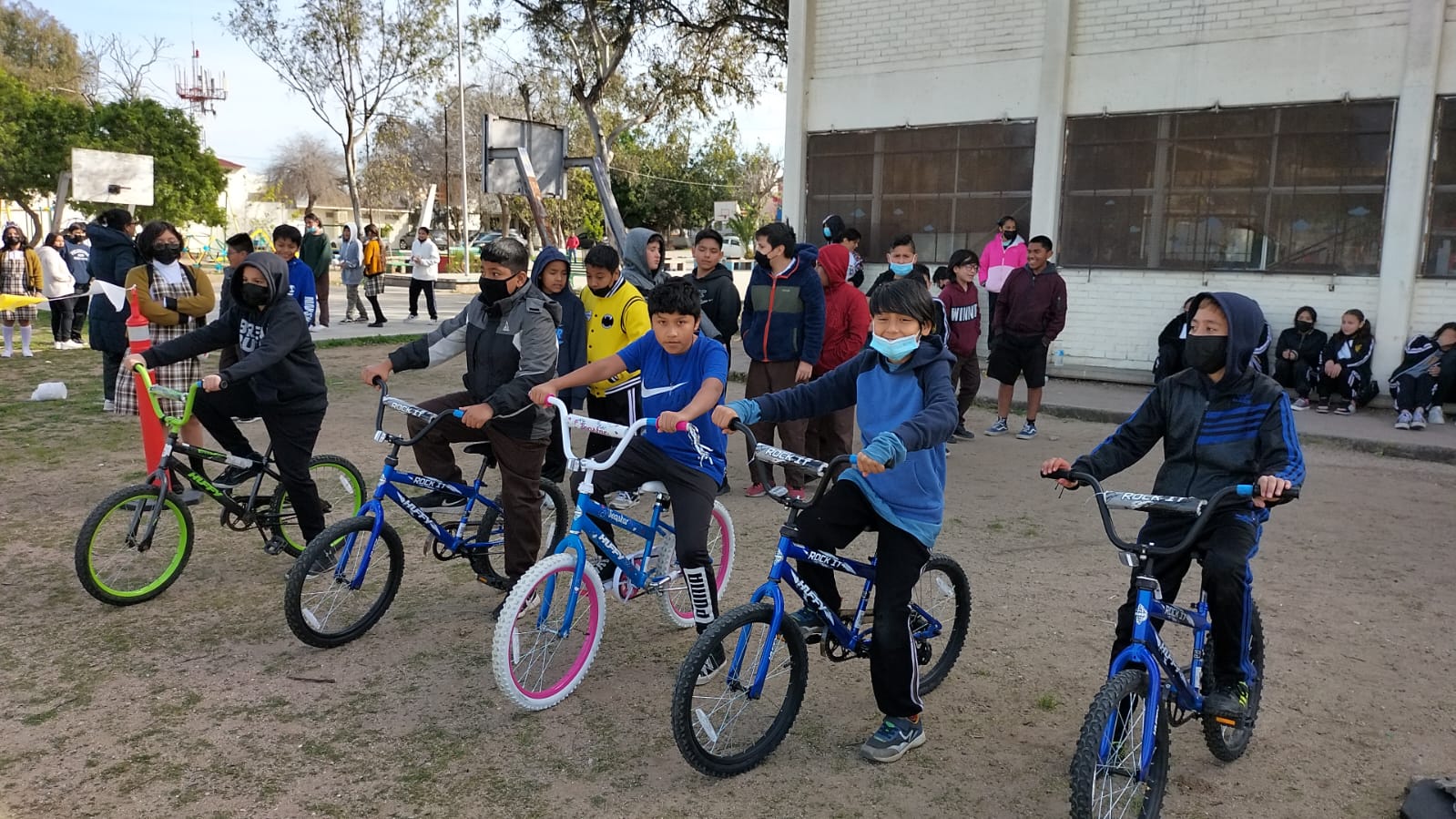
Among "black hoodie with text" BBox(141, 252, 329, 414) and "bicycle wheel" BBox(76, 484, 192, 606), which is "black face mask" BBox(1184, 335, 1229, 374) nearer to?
"black hoodie with text" BBox(141, 252, 329, 414)

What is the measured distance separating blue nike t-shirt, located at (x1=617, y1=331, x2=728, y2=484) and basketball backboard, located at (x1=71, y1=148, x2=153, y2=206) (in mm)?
16425

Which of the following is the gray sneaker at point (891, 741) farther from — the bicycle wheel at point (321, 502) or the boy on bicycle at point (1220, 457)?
the bicycle wheel at point (321, 502)

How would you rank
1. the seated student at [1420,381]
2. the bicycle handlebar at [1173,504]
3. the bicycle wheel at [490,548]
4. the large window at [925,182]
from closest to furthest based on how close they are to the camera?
the bicycle handlebar at [1173,504], the bicycle wheel at [490,548], the seated student at [1420,381], the large window at [925,182]

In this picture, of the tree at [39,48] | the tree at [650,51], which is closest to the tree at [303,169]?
the tree at [39,48]

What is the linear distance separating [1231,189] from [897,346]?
10.00 meters

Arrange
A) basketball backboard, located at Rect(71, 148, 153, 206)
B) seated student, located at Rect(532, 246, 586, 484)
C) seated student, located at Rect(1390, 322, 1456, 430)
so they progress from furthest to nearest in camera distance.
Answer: basketball backboard, located at Rect(71, 148, 153, 206), seated student, located at Rect(1390, 322, 1456, 430), seated student, located at Rect(532, 246, 586, 484)

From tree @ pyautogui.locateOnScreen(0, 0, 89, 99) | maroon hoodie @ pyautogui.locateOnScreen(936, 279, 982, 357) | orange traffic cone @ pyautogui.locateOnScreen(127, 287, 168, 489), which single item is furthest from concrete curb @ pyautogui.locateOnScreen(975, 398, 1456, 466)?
tree @ pyautogui.locateOnScreen(0, 0, 89, 99)

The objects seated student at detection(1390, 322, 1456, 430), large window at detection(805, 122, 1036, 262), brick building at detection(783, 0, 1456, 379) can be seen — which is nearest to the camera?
seated student at detection(1390, 322, 1456, 430)

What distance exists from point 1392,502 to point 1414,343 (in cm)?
403

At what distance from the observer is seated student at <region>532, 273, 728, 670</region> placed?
4168mm

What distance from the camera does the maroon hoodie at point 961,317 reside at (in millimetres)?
9406

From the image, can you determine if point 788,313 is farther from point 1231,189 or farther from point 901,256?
point 1231,189

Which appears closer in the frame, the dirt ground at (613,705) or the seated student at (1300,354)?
the dirt ground at (613,705)

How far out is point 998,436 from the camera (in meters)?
9.78
